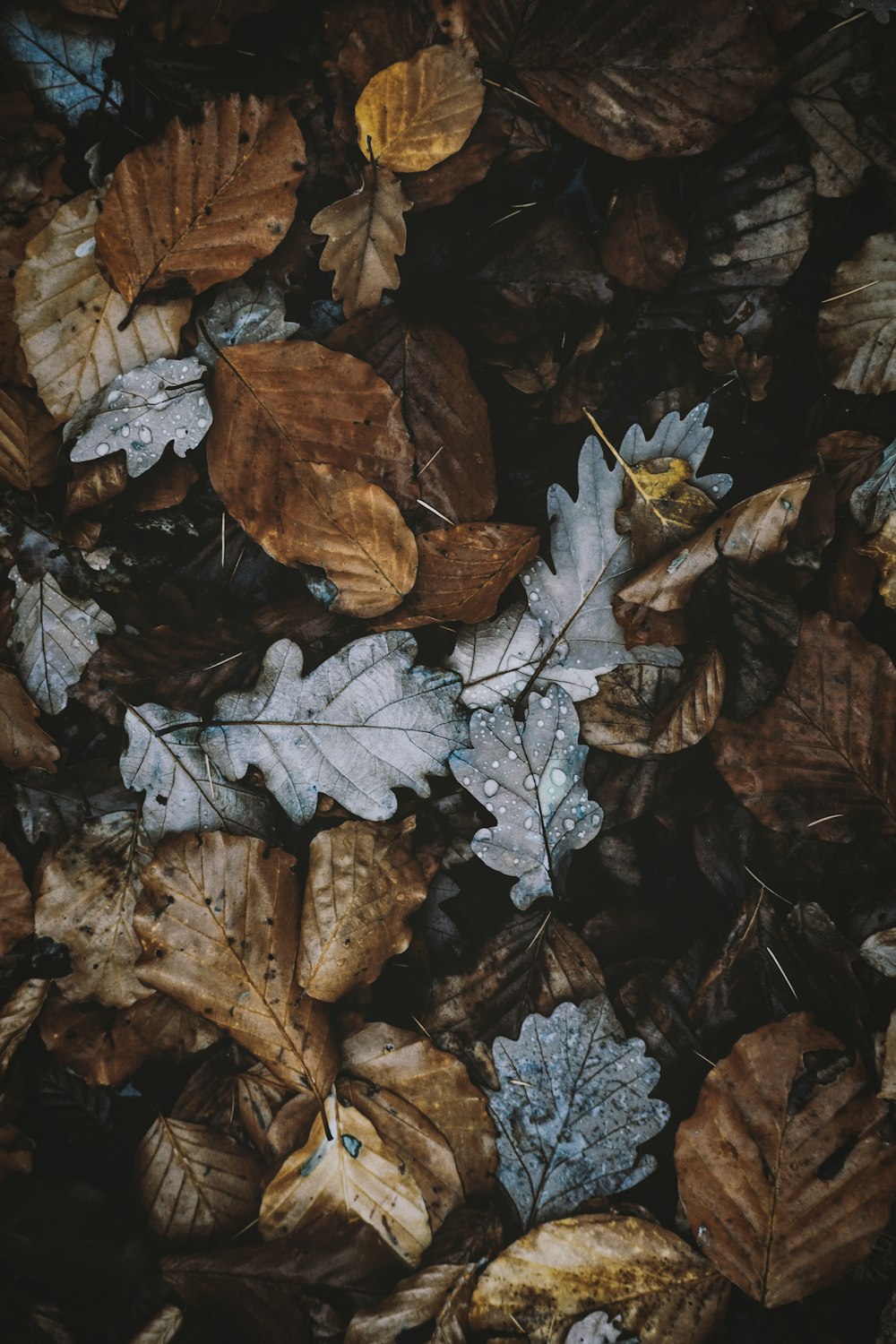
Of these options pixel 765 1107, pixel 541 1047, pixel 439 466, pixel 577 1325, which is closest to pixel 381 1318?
pixel 577 1325

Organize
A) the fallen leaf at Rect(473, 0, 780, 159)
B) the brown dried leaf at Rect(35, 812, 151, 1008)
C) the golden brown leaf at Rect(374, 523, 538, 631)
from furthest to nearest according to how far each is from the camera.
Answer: the brown dried leaf at Rect(35, 812, 151, 1008), the golden brown leaf at Rect(374, 523, 538, 631), the fallen leaf at Rect(473, 0, 780, 159)

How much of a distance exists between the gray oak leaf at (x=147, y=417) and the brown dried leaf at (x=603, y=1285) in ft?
5.95

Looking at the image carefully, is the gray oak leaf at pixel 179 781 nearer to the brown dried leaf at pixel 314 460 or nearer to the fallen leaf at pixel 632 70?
the brown dried leaf at pixel 314 460

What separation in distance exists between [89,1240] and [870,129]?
9.41ft

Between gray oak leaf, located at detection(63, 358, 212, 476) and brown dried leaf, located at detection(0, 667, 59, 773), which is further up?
gray oak leaf, located at detection(63, 358, 212, 476)

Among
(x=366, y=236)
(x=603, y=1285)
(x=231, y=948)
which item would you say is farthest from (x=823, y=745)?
(x=366, y=236)

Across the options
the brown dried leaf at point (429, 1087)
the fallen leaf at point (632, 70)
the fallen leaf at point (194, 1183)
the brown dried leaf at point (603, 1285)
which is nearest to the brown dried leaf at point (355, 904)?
the brown dried leaf at point (429, 1087)

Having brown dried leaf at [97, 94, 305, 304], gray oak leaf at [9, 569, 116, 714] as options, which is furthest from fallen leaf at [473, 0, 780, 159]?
gray oak leaf at [9, 569, 116, 714]

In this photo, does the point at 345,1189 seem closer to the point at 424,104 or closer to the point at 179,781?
the point at 179,781

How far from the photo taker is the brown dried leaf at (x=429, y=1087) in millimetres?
1589

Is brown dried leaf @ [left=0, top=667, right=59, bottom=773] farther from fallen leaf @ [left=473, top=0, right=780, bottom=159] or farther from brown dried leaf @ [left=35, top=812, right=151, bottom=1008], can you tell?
fallen leaf @ [left=473, top=0, right=780, bottom=159]

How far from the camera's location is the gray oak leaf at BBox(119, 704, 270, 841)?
63.7 inches

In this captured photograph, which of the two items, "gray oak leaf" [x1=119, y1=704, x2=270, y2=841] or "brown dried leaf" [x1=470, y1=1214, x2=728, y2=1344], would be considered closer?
"brown dried leaf" [x1=470, y1=1214, x2=728, y2=1344]

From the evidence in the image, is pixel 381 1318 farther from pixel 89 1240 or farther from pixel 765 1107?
pixel 765 1107
